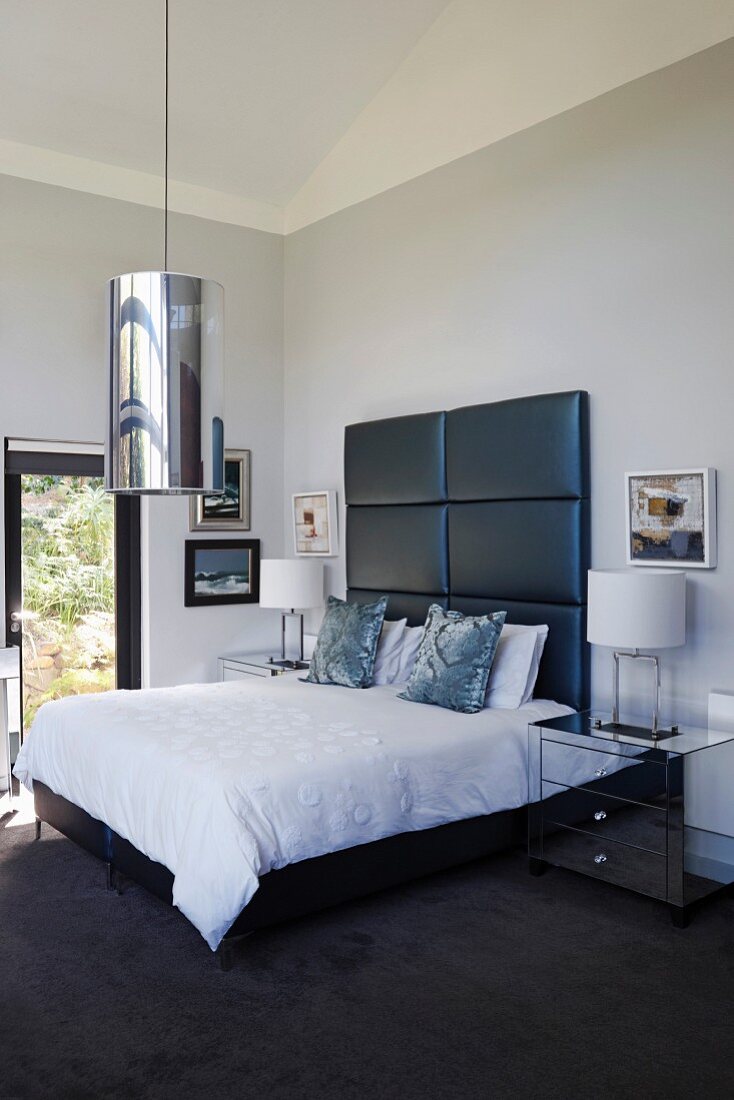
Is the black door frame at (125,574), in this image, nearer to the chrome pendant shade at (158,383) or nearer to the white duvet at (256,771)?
the white duvet at (256,771)

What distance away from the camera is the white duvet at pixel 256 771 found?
3.11 meters

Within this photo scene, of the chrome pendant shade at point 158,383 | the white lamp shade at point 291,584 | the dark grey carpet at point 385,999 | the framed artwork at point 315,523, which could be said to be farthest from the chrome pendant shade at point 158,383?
the framed artwork at point 315,523

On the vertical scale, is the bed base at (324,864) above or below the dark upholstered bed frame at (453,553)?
below

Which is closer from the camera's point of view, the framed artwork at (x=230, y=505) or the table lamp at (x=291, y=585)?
the table lamp at (x=291, y=585)

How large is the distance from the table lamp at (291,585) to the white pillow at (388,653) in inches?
29.9

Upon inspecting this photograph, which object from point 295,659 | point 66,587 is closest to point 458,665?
point 295,659

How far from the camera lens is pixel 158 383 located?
2.96m

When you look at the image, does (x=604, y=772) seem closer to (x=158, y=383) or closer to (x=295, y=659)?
(x=158, y=383)

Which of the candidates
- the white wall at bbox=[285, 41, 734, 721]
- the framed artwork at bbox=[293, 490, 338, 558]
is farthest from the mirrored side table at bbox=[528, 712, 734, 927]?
the framed artwork at bbox=[293, 490, 338, 558]

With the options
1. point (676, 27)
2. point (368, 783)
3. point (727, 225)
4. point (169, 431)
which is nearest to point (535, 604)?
point (368, 783)

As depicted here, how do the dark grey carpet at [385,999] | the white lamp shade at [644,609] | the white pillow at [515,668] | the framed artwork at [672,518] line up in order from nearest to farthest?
the dark grey carpet at [385,999]
the white lamp shade at [644,609]
the framed artwork at [672,518]
the white pillow at [515,668]

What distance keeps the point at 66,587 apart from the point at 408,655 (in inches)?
86.3

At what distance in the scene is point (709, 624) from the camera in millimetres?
3943

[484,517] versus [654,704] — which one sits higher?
[484,517]
